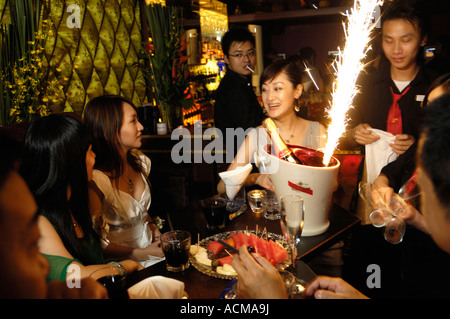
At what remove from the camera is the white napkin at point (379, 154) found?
2451 mm

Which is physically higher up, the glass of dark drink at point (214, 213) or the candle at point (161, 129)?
the candle at point (161, 129)

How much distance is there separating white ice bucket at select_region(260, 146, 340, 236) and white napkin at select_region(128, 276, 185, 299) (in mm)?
699

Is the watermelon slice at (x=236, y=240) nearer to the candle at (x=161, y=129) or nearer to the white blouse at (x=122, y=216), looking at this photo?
the white blouse at (x=122, y=216)

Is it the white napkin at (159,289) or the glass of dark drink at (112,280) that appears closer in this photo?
the white napkin at (159,289)

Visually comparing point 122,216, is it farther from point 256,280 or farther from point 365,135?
point 365,135

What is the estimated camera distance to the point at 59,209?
4.76ft

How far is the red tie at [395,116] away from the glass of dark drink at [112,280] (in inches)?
89.6

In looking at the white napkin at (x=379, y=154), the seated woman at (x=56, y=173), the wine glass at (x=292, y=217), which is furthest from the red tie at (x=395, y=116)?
the seated woman at (x=56, y=173)

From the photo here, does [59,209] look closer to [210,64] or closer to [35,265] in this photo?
[35,265]

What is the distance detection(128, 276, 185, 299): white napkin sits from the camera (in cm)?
100

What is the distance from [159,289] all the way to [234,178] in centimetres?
92
